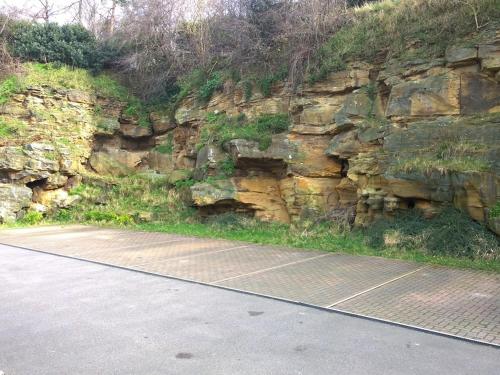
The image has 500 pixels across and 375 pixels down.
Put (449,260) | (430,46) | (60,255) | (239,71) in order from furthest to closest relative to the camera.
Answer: (239,71) < (430,46) < (60,255) < (449,260)

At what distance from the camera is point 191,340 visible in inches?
182

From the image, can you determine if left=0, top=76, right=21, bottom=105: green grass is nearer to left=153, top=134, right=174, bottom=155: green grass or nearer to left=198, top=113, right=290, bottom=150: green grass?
left=153, top=134, right=174, bottom=155: green grass

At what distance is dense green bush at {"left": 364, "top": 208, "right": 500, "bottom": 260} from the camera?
28.3ft

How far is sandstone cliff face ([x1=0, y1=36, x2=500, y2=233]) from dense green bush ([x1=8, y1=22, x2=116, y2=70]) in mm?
2204

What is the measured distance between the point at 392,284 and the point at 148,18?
59.5 feet

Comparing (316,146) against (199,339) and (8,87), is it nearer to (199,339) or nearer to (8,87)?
(199,339)

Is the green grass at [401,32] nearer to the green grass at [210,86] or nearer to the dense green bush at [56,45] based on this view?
the green grass at [210,86]

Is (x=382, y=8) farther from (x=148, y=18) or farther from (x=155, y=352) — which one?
(x=155, y=352)

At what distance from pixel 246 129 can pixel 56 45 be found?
11.5m

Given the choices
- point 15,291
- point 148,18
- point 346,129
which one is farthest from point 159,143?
point 15,291

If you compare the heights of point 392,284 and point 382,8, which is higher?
point 382,8

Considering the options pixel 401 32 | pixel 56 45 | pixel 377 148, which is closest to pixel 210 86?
pixel 401 32

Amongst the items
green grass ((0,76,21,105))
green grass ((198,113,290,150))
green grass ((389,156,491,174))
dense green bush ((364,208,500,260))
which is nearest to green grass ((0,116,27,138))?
green grass ((0,76,21,105))

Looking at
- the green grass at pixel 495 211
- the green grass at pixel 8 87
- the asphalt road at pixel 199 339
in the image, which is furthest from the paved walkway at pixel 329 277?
the green grass at pixel 8 87
